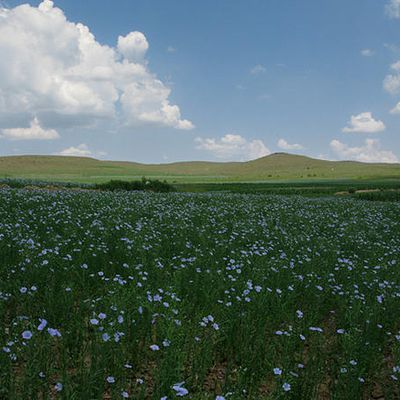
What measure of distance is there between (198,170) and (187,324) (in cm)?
14769

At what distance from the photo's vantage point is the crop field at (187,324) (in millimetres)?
3570

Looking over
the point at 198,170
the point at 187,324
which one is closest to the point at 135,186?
the point at 187,324

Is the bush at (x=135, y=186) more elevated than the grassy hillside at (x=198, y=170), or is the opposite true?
the grassy hillside at (x=198, y=170)

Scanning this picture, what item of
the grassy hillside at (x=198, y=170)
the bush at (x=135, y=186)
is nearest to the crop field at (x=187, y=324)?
the bush at (x=135, y=186)

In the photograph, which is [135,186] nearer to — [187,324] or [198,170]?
[187,324]

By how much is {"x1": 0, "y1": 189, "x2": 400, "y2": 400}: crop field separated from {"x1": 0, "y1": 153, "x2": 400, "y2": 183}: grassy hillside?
255 feet

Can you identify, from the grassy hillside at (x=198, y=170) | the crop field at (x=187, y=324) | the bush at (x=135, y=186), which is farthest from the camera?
the grassy hillside at (x=198, y=170)

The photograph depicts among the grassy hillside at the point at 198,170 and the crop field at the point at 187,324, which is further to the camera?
the grassy hillside at the point at 198,170

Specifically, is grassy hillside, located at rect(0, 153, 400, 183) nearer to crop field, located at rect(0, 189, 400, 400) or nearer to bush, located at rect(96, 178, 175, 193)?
bush, located at rect(96, 178, 175, 193)

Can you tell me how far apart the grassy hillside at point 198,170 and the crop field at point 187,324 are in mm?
77603

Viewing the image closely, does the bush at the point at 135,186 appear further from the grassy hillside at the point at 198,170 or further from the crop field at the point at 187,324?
the grassy hillside at the point at 198,170

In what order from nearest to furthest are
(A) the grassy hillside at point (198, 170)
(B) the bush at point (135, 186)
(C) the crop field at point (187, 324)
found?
(C) the crop field at point (187, 324), (B) the bush at point (135, 186), (A) the grassy hillside at point (198, 170)

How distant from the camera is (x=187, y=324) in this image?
5.00 m

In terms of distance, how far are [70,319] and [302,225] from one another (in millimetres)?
10695
